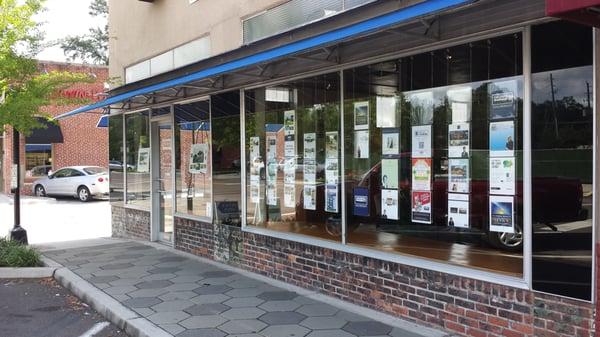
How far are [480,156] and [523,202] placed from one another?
2.08 feet

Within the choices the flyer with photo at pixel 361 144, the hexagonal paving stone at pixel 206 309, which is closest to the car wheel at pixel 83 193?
the hexagonal paving stone at pixel 206 309

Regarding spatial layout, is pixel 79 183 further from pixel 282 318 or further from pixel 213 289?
pixel 282 318

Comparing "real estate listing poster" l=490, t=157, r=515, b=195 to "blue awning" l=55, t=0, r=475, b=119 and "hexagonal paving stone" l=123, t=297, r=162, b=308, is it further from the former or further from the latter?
"hexagonal paving stone" l=123, t=297, r=162, b=308

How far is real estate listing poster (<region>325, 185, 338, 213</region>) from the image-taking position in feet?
21.3

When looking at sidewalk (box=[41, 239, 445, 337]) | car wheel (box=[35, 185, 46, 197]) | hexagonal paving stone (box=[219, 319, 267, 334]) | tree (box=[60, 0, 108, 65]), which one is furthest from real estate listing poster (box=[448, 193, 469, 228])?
tree (box=[60, 0, 108, 65])

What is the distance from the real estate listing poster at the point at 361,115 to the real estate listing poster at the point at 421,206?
1016mm

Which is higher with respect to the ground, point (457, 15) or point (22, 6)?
point (22, 6)

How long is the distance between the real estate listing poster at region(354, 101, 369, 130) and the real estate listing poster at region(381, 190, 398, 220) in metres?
0.78

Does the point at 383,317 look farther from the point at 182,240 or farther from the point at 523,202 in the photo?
the point at 182,240

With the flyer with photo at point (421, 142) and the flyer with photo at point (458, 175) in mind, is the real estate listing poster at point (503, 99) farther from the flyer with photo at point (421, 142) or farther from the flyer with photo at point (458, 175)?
the flyer with photo at point (421, 142)

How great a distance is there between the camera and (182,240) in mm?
9406

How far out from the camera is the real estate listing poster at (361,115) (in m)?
6.12

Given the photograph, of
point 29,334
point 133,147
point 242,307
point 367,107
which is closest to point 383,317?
point 242,307

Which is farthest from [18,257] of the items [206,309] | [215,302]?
[206,309]
